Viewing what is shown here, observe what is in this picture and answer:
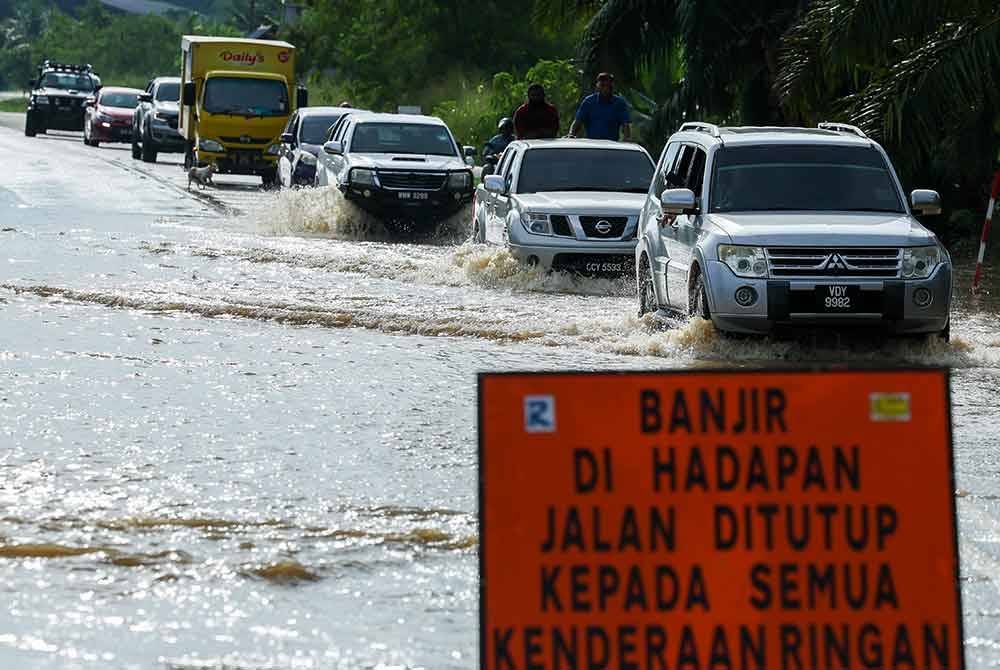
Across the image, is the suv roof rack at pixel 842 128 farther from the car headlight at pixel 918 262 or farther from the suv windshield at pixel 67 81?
the suv windshield at pixel 67 81

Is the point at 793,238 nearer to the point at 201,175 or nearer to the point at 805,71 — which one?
the point at 805,71

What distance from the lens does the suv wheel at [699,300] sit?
1420cm

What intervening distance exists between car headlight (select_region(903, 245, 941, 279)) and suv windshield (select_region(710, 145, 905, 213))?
3.21 ft

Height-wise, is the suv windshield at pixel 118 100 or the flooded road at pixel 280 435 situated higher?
the suv windshield at pixel 118 100

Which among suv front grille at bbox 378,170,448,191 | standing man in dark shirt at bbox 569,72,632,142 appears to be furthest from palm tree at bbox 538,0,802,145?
suv front grille at bbox 378,170,448,191

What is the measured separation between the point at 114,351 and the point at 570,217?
660 cm

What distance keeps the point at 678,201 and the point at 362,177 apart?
1262 cm

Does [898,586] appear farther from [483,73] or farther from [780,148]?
[483,73]

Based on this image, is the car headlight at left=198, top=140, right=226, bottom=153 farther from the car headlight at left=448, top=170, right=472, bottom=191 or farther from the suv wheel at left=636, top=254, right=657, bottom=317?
the suv wheel at left=636, top=254, right=657, bottom=317

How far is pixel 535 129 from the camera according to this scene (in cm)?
2566

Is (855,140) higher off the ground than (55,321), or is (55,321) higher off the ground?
(855,140)

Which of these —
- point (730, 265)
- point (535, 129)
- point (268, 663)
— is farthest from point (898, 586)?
point (535, 129)

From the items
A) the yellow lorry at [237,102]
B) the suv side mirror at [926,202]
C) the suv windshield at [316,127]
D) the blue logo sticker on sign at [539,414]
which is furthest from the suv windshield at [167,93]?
the blue logo sticker on sign at [539,414]

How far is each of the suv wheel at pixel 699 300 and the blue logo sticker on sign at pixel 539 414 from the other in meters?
9.29
